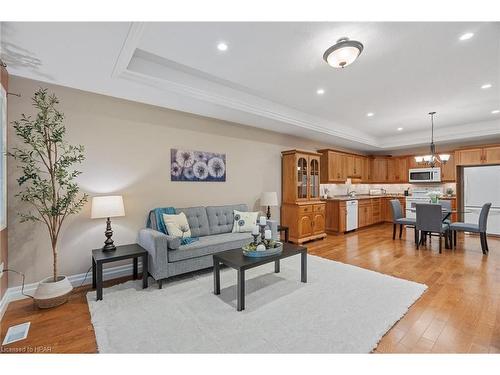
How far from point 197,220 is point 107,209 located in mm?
1272

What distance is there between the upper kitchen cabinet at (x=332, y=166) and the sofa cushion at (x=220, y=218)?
323cm

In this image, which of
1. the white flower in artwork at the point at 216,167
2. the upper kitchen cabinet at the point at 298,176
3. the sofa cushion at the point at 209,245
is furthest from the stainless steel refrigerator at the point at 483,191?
the white flower in artwork at the point at 216,167

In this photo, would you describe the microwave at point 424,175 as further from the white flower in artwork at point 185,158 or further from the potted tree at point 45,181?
the potted tree at point 45,181

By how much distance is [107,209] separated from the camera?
284 centimetres

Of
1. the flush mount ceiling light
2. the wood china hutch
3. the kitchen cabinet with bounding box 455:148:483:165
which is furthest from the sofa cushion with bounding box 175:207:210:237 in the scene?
the kitchen cabinet with bounding box 455:148:483:165

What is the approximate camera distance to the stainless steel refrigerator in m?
5.49

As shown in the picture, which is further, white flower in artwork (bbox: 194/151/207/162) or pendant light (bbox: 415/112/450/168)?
pendant light (bbox: 415/112/450/168)

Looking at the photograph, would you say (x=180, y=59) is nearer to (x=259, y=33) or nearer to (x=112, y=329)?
(x=259, y=33)

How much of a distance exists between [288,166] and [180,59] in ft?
10.5

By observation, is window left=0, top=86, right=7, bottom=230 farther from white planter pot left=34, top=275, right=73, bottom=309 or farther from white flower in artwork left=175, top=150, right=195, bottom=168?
white flower in artwork left=175, top=150, right=195, bottom=168

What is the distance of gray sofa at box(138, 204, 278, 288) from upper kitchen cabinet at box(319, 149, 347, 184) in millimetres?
2922

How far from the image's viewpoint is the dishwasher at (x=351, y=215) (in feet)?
20.1

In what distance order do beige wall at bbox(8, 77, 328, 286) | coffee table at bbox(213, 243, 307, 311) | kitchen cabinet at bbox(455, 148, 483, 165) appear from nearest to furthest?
1. coffee table at bbox(213, 243, 307, 311)
2. beige wall at bbox(8, 77, 328, 286)
3. kitchen cabinet at bbox(455, 148, 483, 165)
